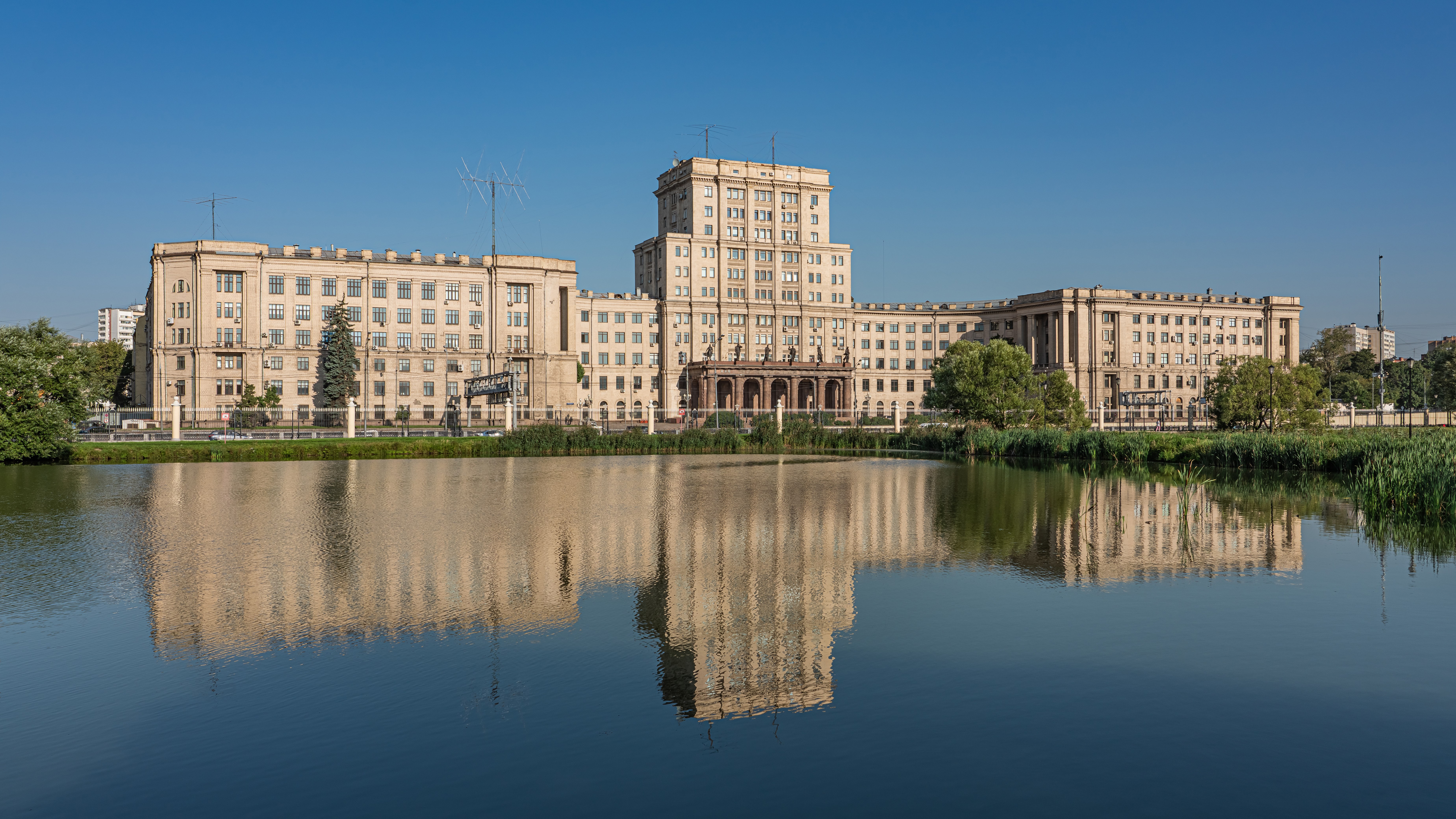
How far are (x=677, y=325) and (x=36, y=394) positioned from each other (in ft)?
300

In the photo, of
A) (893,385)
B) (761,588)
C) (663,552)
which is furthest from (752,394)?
(761,588)

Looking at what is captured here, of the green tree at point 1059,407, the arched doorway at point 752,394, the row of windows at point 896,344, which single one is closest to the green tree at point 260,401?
the arched doorway at point 752,394

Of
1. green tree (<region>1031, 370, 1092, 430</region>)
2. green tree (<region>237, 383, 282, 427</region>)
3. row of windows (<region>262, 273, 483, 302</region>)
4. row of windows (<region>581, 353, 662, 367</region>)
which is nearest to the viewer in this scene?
green tree (<region>1031, 370, 1092, 430</region>)

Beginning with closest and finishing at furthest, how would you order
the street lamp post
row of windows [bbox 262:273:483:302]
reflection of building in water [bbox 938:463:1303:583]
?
reflection of building in water [bbox 938:463:1303:583]
the street lamp post
row of windows [bbox 262:273:483:302]

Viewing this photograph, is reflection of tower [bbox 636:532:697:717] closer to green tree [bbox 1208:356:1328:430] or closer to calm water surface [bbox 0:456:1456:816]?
calm water surface [bbox 0:456:1456:816]

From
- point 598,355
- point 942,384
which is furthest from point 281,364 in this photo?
point 942,384

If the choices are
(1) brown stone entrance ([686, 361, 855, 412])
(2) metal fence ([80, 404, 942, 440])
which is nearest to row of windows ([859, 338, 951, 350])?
(1) brown stone entrance ([686, 361, 855, 412])

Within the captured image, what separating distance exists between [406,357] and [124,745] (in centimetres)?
10596

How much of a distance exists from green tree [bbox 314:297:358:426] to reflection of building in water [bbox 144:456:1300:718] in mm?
68173

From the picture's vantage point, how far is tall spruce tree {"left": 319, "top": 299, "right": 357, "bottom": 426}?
101m

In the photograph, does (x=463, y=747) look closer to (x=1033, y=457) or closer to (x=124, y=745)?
(x=124, y=745)

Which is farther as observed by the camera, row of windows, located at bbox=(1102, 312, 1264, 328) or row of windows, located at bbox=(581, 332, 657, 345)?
row of windows, located at bbox=(1102, 312, 1264, 328)

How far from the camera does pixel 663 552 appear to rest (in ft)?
62.1

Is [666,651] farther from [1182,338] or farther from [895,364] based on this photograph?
[1182,338]
